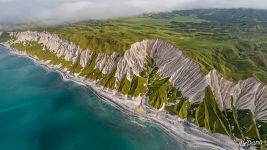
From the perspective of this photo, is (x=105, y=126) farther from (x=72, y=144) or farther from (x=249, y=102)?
(x=249, y=102)

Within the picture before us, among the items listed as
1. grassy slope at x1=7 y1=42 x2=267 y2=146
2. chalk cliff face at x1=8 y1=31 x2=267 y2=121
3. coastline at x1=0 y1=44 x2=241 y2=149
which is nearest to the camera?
coastline at x1=0 y1=44 x2=241 y2=149

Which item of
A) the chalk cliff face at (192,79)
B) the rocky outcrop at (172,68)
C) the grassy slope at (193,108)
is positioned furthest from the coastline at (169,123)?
the rocky outcrop at (172,68)

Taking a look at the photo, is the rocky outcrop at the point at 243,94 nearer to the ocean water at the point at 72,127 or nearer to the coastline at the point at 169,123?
the coastline at the point at 169,123

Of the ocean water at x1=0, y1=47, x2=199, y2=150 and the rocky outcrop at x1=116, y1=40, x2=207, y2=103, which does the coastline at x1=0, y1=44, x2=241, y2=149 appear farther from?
the rocky outcrop at x1=116, y1=40, x2=207, y2=103

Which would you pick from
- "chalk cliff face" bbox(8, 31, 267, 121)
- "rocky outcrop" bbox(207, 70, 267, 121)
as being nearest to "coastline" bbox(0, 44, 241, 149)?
"chalk cliff face" bbox(8, 31, 267, 121)

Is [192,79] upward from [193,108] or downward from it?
upward

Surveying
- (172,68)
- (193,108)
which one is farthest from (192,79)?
(193,108)

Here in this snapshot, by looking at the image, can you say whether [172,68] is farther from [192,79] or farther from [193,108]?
[193,108]

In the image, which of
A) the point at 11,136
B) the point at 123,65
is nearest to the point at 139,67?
the point at 123,65
